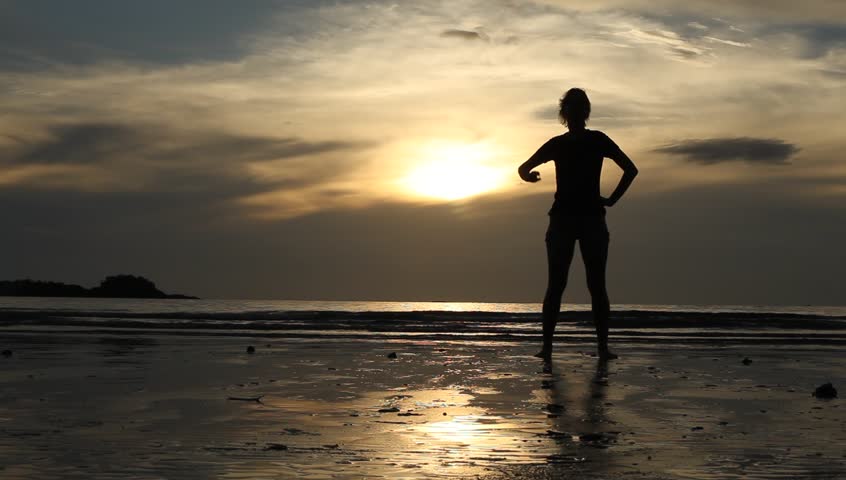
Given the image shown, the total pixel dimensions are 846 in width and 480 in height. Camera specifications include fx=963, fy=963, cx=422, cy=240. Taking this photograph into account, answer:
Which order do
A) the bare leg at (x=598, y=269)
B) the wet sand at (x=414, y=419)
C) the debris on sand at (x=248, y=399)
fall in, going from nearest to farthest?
the wet sand at (x=414, y=419) < the debris on sand at (x=248, y=399) < the bare leg at (x=598, y=269)

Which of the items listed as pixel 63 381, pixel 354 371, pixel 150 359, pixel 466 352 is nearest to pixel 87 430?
pixel 63 381

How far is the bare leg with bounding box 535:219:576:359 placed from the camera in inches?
400

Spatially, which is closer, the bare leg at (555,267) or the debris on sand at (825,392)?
the debris on sand at (825,392)

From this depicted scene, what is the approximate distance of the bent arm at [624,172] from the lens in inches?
399

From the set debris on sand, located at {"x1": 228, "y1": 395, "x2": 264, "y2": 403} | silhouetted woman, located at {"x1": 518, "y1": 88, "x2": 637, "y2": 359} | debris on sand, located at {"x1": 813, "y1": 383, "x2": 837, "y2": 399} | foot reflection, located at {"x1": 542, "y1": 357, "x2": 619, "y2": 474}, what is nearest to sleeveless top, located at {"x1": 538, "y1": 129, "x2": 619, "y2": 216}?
silhouetted woman, located at {"x1": 518, "y1": 88, "x2": 637, "y2": 359}

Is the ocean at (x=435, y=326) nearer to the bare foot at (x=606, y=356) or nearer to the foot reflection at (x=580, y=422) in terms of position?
the bare foot at (x=606, y=356)

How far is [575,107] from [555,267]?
5.63ft

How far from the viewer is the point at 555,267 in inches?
402

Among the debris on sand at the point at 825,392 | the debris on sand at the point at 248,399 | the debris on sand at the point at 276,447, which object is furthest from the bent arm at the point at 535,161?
the debris on sand at the point at 276,447

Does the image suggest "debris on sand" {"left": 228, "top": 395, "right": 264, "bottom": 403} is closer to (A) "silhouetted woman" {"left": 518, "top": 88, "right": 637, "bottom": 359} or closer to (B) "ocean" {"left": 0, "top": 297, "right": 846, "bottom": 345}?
(A) "silhouetted woman" {"left": 518, "top": 88, "right": 637, "bottom": 359}

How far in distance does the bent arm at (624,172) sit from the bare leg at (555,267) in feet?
1.96

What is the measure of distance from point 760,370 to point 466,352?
376cm

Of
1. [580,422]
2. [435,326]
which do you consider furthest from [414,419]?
[435,326]

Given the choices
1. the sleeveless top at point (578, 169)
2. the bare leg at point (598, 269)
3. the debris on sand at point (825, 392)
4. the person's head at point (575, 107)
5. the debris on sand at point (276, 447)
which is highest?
the person's head at point (575, 107)
